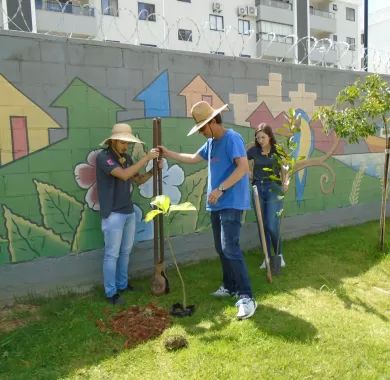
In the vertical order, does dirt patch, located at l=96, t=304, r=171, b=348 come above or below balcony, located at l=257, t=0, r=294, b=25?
below

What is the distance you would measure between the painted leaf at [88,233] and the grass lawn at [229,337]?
0.45 metres

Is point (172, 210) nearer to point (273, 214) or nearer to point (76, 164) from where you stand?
point (76, 164)

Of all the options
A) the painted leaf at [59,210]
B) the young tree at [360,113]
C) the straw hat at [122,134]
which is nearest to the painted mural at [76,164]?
the painted leaf at [59,210]

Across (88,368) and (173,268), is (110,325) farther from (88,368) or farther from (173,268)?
(173,268)

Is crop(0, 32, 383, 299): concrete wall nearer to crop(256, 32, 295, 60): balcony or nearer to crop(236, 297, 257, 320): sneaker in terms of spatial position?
crop(256, 32, 295, 60): balcony

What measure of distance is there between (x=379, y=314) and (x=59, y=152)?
10.5 ft

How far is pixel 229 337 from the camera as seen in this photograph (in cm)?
351

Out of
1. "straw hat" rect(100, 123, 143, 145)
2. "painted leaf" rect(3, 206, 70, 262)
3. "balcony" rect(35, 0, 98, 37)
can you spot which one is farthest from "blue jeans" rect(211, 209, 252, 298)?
"balcony" rect(35, 0, 98, 37)

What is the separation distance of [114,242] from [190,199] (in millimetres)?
1404

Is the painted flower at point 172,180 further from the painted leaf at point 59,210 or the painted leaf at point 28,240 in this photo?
the painted leaf at point 28,240

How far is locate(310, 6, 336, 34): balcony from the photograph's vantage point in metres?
32.9

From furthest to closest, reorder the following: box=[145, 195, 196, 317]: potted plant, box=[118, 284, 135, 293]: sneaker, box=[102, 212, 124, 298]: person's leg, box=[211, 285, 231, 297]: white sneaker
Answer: box=[118, 284, 135, 293]: sneaker, box=[211, 285, 231, 297]: white sneaker, box=[102, 212, 124, 298]: person's leg, box=[145, 195, 196, 317]: potted plant

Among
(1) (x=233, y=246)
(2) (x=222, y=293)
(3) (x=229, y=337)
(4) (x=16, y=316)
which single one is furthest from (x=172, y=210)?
(4) (x=16, y=316)

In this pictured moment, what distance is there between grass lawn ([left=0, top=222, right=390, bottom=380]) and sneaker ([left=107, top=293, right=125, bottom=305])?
73 millimetres
